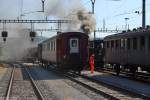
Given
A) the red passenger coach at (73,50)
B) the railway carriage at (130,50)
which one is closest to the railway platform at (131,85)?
the railway carriage at (130,50)

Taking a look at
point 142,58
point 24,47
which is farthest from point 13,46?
point 142,58

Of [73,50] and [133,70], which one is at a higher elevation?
[73,50]

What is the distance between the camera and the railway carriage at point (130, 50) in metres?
26.0

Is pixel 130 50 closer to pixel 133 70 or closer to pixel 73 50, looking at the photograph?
pixel 133 70

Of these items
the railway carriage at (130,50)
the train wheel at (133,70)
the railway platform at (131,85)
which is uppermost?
the railway carriage at (130,50)

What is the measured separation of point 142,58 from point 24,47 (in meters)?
79.0

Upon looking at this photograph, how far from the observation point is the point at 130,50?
29.2 meters

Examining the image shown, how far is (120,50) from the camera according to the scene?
31.7 metres

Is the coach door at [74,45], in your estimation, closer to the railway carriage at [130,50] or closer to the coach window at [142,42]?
the railway carriage at [130,50]

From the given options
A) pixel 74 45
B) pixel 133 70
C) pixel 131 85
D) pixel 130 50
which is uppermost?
pixel 74 45

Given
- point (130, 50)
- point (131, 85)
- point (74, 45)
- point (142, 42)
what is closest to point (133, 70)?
point (130, 50)

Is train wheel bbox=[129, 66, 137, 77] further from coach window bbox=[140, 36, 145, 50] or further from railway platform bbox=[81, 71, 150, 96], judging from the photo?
coach window bbox=[140, 36, 145, 50]

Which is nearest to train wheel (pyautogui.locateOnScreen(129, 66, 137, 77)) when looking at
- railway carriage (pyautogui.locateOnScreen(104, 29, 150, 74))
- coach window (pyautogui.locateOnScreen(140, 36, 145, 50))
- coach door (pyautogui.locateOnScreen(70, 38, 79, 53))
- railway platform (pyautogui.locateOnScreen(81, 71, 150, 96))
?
railway carriage (pyautogui.locateOnScreen(104, 29, 150, 74))

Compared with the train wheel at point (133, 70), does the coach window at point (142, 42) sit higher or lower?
higher
